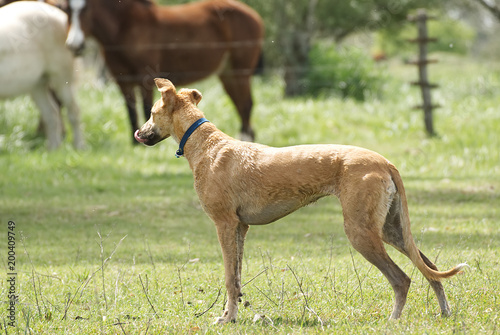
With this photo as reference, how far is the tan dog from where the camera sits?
4.49 meters

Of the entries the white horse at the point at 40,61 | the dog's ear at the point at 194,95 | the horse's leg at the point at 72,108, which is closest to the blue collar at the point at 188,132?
the dog's ear at the point at 194,95

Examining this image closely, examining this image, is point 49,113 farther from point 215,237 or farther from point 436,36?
point 436,36

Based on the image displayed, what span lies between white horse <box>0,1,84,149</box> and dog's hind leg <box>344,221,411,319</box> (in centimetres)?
812

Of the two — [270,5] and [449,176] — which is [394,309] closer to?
[449,176]

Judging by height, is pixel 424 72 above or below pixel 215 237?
below

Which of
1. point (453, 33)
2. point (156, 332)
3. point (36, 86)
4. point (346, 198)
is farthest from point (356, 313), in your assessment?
point (453, 33)

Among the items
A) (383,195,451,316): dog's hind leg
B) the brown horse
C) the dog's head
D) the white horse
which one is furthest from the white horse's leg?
(383,195,451,316): dog's hind leg

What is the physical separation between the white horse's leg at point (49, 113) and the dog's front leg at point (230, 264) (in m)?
8.49

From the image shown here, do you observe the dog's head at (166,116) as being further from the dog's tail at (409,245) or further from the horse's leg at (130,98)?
the horse's leg at (130,98)

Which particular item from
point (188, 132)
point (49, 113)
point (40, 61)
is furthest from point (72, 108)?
point (188, 132)

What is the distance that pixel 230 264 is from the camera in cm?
482

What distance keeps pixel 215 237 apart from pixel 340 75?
11.8 meters

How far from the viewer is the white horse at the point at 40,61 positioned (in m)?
11.3

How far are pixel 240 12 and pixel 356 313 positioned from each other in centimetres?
1023
